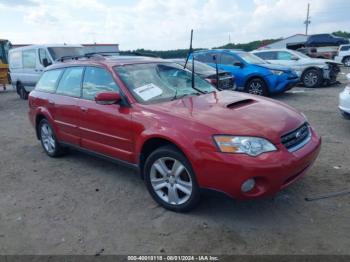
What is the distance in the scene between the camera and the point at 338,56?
2305cm

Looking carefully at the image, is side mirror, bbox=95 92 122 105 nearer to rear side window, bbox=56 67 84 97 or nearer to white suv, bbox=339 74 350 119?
rear side window, bbox=56 67 84 97

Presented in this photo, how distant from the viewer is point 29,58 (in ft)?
42.7

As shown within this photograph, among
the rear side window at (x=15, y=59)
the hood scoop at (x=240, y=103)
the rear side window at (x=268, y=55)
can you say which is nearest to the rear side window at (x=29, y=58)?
the rear side window at (x=15, y=59)

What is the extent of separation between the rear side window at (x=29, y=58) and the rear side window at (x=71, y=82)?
8.35m

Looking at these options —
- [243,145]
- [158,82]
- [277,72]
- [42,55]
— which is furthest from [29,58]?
[243,145]

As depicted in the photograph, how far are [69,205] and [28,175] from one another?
146 cm

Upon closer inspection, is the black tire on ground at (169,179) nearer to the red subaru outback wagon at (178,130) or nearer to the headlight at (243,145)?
the red subaru outback wagon at (178,130)

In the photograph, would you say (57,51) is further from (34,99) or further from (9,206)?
(9,206)

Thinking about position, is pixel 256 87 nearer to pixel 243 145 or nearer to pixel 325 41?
pixel 243 145

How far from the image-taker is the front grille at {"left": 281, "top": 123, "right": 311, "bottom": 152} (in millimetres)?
3350

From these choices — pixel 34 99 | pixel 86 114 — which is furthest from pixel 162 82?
pixel 34 99

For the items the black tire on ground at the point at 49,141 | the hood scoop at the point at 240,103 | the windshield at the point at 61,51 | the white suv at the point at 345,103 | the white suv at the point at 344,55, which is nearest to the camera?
the hood scoop at the point at 240,103

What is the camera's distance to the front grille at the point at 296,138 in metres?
3.35

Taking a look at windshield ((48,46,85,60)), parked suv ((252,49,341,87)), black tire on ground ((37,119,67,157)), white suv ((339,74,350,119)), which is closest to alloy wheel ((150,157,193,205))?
black tire on ground ((37,119,67,157))
